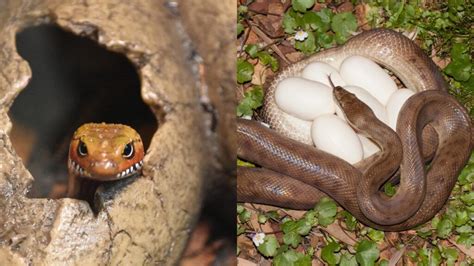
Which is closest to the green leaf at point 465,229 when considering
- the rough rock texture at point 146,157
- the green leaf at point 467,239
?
the green leaf at point 467,239

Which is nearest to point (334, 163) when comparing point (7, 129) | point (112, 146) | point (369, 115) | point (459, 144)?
point (369, 115)

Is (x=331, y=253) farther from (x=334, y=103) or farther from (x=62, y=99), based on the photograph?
(x=62, y=99)

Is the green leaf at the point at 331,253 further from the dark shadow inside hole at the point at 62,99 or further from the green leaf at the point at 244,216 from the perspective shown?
the dark shadow inside hole at the point at 62,99

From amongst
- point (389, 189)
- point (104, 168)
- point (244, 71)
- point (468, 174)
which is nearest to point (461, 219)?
point (468, 174)

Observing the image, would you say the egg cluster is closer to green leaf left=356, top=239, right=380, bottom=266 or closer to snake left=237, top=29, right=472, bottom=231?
snake left=237, top=29, right=472, bottom=231

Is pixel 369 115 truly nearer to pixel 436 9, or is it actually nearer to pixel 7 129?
pixel 436 9

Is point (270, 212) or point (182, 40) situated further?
point (270, 212)
